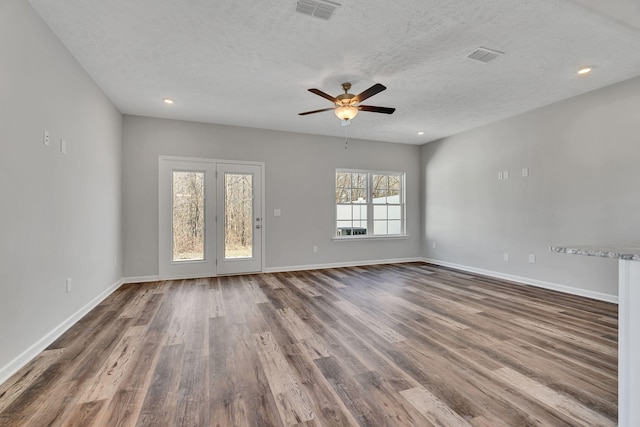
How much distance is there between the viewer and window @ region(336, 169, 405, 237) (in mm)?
6406

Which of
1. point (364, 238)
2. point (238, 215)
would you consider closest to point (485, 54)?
point (364, 238)

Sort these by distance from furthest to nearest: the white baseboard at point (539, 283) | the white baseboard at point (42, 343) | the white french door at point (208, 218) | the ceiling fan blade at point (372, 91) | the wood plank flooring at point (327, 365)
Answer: the white french door at point (208, 218)
the white baseboard at point (539, 283)
the ceiling fan blade at point (372, 91)
the white baseboard at point (42, 343)
the wood plank flooring at point (327, 365)

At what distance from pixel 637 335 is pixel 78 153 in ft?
14.9

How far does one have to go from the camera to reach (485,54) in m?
3.00

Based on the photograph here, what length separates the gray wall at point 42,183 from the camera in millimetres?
2029

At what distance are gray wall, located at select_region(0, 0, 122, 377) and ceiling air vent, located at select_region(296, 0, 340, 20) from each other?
79.3 inches

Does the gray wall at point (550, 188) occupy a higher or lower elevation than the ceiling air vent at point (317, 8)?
lower

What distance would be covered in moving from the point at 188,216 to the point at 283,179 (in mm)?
1845

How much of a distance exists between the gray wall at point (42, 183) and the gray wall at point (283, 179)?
3.67 feet

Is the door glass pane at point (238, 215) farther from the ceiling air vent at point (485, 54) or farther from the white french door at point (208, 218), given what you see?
the ceiling air vent at point (485, 54)

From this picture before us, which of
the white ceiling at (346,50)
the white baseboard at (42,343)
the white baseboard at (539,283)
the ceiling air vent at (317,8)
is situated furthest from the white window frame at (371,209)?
the white baseboard at (42,343)

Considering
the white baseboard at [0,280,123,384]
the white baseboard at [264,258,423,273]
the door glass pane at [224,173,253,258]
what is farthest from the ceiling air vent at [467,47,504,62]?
the white baseboard at [0,280,123,384]

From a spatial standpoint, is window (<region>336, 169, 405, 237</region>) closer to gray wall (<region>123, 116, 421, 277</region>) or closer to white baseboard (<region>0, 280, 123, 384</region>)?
gray wall (<region>123, 116, 421, 277</region>)

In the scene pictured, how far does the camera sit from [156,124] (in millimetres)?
4992
